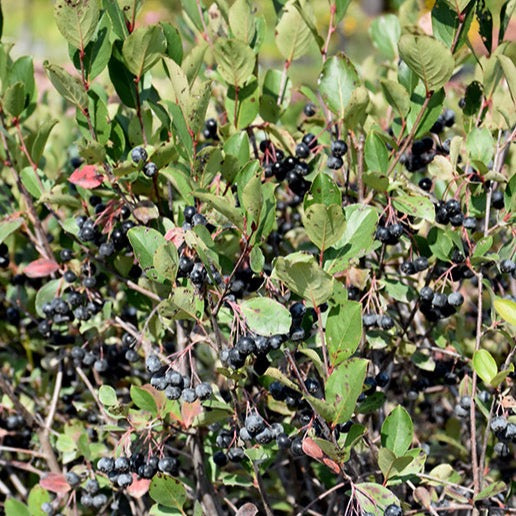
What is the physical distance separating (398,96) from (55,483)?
3.74ft

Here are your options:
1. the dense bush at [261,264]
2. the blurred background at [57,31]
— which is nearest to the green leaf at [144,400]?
the dense bush at [261,264]

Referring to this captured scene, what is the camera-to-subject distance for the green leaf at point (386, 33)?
2223 mm

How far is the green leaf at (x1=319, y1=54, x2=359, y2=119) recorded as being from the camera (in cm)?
166

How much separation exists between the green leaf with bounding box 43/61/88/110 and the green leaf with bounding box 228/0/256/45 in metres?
0.40

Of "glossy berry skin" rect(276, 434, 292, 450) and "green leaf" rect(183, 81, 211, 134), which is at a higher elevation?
"green leaf" rect(183, 81, 211, 134)

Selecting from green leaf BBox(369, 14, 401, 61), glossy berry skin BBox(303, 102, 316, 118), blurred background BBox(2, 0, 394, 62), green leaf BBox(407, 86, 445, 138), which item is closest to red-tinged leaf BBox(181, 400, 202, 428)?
green leaf BBox(407, 86, 445, 138)

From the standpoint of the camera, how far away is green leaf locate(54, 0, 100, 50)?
1.38 meters

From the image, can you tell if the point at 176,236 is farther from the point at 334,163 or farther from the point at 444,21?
the point at 444,21

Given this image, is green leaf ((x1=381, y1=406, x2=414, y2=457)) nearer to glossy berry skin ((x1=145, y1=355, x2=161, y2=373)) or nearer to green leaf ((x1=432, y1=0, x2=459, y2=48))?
glossy berry skin ((x1=145, y1=355, x2=161, y2=373))

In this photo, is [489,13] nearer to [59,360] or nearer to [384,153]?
[384,153]

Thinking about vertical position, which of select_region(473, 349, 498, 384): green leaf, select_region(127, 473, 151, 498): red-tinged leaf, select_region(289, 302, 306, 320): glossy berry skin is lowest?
select_region(127, 473, 151, 498): red-tinged leaf

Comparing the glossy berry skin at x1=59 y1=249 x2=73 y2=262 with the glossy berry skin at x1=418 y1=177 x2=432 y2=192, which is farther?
the glossy berry skin at x1=418 y1=177 x2=432 y2=192

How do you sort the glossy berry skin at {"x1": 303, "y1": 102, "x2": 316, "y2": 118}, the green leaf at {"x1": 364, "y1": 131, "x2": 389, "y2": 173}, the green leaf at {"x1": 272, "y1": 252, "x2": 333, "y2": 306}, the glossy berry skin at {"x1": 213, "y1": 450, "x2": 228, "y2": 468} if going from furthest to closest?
the glossy berry skin at {"x1": 303, "y1": 102, "x2": 316, "y2": 118} → the glossy berry skin at {"x1": 213, "y1": 450, "x2": 228, "y2": 468} → the green leaf at {"x1": 364, "y1": 131, "x2": 389, "y2": 173} → the green leaf at {"x1": 272, "y1": 252, "x2": 333, "y2": 306}

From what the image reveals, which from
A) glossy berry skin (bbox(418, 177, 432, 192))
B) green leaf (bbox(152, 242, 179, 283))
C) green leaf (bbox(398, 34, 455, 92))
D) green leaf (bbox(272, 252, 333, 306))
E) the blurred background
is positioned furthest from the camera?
the blurred background
